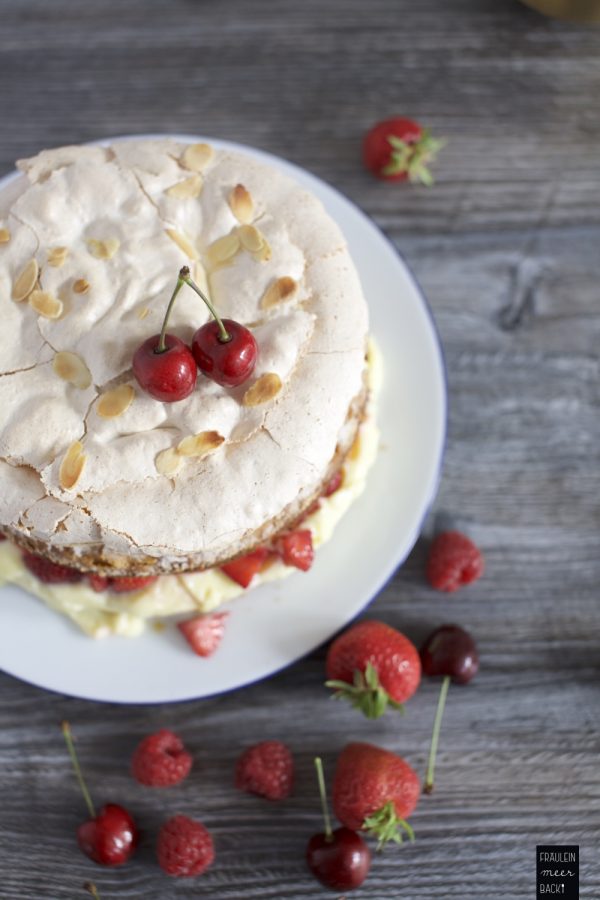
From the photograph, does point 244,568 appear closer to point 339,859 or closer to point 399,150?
point 339,859

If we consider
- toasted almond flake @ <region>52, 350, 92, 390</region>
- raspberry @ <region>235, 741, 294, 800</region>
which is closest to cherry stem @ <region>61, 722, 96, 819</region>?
Result: raspberry @ <region>235, 741, 294, 800</region>

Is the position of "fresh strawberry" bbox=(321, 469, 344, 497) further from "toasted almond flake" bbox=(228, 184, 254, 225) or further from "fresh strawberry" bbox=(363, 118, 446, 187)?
"fresh strawberry" bbox=(363, 118, 446, 187)

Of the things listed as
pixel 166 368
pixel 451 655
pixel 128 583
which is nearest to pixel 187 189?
pixel 166 368

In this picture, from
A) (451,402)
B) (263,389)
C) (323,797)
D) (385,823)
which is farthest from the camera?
(451,402)

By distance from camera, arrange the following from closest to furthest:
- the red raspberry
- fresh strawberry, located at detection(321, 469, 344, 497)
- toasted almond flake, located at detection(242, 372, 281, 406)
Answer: toasted almond flake, located at detection(242, 372, 281, 406)
fresh strawberry, located at detection(321, 469, 344, 497)
the red raspberry

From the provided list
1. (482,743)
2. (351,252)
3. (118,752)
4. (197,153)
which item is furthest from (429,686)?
(197,153)

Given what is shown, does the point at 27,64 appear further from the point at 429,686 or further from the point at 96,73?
the point at 429,686
